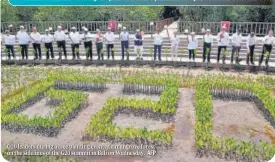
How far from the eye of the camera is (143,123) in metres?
9.82

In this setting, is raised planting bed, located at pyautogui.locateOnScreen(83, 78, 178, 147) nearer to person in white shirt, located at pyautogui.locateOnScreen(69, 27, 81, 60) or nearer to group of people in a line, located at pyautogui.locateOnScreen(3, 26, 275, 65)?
group of people in a line, located at pyautogui.locateOnScreen(3, 26, 275, 65)

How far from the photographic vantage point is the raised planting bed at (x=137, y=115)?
8.44 meters

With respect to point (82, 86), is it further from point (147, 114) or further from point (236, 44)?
point (236, 44)

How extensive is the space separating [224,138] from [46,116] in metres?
4.99

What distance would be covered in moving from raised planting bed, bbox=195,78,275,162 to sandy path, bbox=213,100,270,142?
30 cm

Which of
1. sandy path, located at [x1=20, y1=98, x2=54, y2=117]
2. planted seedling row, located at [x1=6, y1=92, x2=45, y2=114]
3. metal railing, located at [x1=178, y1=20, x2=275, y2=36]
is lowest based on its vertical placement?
sandy path, located at [x1=20, y1=98, x2=54, y2=117]

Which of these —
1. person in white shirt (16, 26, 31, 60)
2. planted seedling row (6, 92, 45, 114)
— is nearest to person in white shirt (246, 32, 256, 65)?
planted seedling row (6, 92, 45, 114)

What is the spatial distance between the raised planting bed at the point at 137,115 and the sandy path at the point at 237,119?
4.36 feet

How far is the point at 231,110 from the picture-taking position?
1067 centimetres

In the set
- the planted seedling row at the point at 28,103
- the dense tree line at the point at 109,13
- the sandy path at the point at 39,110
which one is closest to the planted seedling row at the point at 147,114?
the sandy path at the point at 39,110

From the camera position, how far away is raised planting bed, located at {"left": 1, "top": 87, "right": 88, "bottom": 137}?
9.18 m

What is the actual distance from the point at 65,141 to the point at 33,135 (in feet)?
3.12

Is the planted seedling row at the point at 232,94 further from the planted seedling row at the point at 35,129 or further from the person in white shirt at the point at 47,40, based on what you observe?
the person in white shirt at the point at 47,40

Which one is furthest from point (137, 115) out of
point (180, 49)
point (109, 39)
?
point (180, 49)
